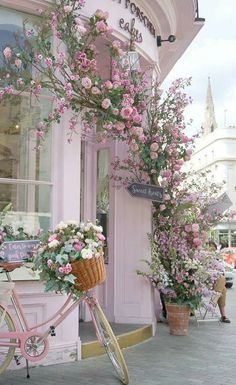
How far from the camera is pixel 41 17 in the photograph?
562 centimetres

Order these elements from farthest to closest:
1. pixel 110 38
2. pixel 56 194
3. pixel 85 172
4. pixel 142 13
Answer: pixel 85 172 < pixel 142 13 < pixel 110 38 < pixel 56 194

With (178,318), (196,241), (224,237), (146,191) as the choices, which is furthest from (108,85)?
(224,237)

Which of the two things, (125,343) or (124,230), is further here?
(124,230)

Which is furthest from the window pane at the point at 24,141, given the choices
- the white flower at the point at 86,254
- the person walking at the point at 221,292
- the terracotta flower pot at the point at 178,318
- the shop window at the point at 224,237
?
the shop window at the point at 224,237

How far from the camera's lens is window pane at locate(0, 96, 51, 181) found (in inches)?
221

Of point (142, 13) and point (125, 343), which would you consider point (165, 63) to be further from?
point (125, 343)

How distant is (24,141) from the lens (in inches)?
224

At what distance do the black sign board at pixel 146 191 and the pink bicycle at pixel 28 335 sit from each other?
2.43 meters

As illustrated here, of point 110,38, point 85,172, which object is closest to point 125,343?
point 85,172

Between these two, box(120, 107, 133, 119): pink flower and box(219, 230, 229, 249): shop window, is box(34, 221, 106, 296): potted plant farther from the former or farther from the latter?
box(219, 230, 229, 249): shop window

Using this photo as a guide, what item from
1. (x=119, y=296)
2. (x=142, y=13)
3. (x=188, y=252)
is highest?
(x=142, y=13)

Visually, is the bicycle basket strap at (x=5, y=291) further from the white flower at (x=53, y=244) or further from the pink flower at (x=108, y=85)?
the pink flower at (x=108, y=85)

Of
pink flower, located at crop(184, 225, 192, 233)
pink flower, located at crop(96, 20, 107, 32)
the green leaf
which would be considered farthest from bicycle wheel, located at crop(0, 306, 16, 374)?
pink flower, located at crop(184, 225, 192, 233)

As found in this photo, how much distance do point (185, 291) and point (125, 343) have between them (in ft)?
4.26
